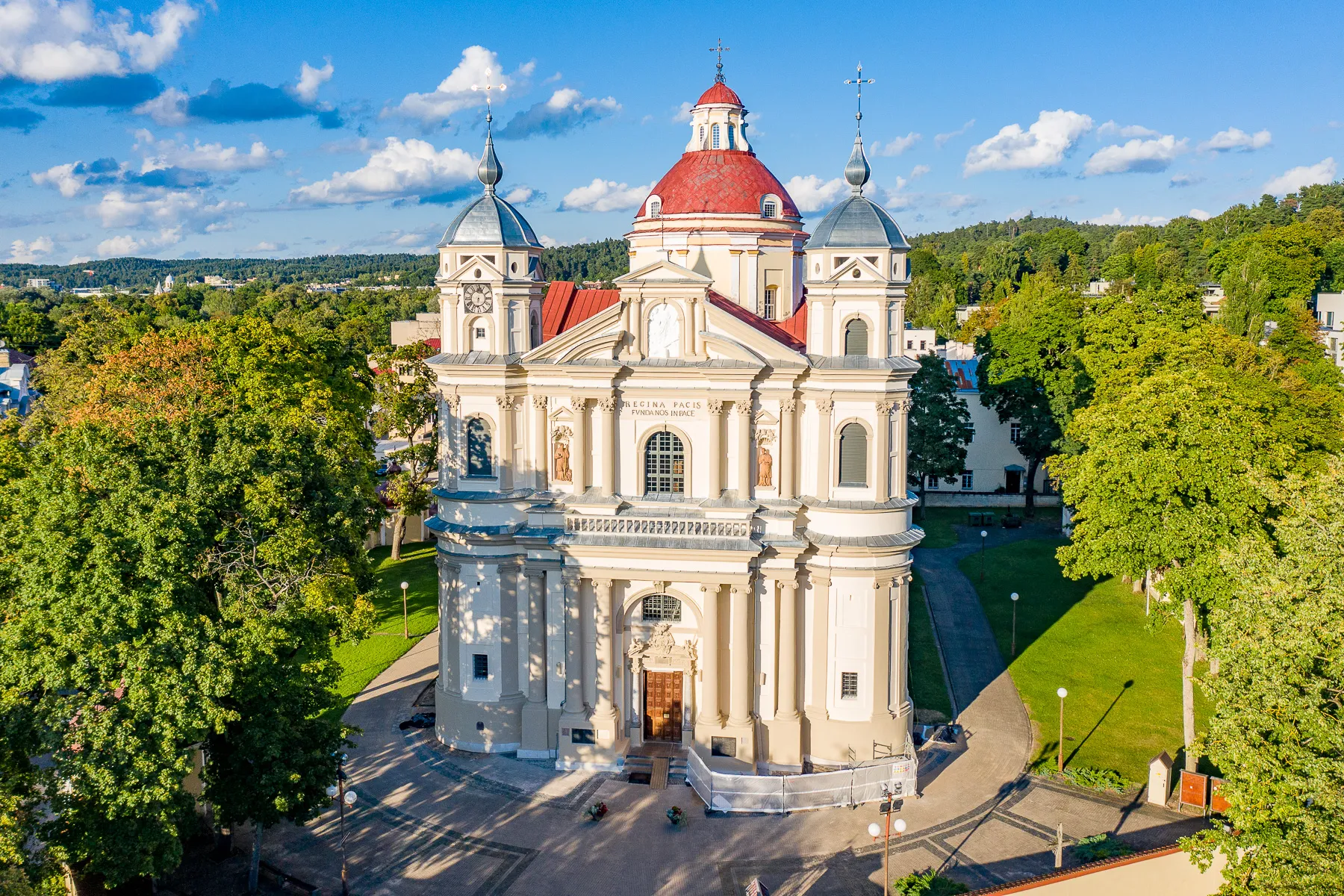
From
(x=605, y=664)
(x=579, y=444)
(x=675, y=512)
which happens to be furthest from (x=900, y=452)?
(x=605, y=664)

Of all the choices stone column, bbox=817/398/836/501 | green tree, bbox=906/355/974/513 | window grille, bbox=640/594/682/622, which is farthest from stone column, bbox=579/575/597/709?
green tree, bbox=906/355/974/513

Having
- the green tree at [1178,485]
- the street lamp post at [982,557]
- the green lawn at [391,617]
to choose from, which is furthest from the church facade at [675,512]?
the street lamp post at [982,557]

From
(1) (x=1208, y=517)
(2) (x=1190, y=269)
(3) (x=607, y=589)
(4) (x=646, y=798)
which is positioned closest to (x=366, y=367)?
(3) (x=607, y=589)

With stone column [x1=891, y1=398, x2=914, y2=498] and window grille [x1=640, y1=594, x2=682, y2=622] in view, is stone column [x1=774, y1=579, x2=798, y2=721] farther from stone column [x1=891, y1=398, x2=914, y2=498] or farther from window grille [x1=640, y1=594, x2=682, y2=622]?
stone column [x1=891, y1=398, x2=914, y2=498]

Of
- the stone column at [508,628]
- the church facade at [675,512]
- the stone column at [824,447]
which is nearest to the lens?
the church facade at [675,512]

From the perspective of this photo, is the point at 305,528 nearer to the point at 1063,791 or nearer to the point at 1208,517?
the point at 1063,791

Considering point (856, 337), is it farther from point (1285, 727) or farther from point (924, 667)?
point (1285, 727)

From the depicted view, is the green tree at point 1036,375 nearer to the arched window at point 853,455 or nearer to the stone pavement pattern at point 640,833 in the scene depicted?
the stone pavement pattern at point 640,833
